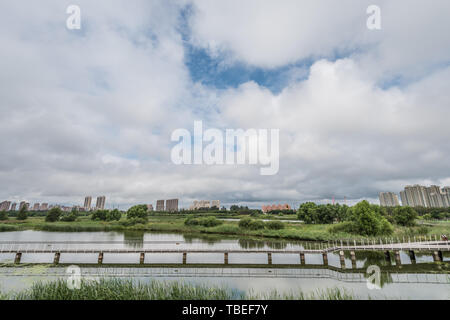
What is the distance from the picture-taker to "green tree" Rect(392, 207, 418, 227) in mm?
56250

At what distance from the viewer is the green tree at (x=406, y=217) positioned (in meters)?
56.2

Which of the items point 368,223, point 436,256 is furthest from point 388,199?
point 436,256

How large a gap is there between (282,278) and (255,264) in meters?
5.99

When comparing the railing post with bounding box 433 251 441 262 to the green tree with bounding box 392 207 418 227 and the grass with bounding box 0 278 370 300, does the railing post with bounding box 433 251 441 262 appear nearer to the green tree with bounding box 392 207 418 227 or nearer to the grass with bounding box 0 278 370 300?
the grass with bounding box 0 278 370 300

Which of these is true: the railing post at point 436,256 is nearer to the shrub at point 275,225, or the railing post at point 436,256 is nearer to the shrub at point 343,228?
the shrub at point 343,228

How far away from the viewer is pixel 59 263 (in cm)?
2894

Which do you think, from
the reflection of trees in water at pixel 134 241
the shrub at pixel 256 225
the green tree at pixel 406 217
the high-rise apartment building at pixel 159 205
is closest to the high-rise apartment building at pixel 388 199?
the green tree at pixel 406 217

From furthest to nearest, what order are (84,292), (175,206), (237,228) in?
1. (175,206)
2. (237,228)
3. (84,292)

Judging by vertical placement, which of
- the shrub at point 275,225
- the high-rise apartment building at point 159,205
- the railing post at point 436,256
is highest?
the high-rise apartment building at point 159,205

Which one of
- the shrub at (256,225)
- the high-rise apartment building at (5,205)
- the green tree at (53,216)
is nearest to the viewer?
the shrub at (256,225)

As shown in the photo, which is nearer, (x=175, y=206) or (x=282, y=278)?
(x=282, y=278)

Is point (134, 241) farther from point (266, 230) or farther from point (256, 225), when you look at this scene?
point (266, 230)
